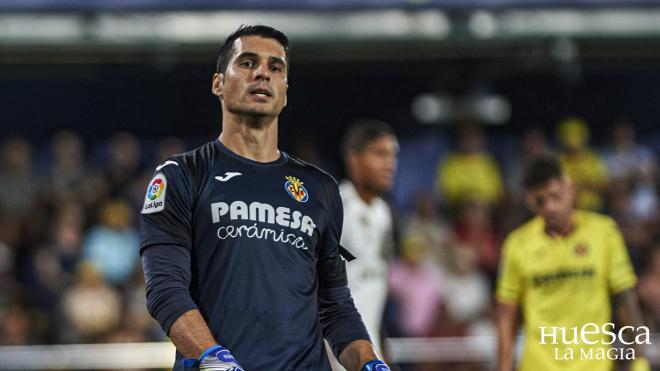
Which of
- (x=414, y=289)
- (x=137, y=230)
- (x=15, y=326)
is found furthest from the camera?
(x=137, y=230)

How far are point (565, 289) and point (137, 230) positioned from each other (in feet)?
18.9

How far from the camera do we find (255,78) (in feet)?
14.1

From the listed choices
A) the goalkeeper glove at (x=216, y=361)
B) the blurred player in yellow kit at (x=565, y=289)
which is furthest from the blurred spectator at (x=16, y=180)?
the goalkeeper glove at (x=216, y=361)

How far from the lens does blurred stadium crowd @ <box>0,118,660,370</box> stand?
10984 millimetres

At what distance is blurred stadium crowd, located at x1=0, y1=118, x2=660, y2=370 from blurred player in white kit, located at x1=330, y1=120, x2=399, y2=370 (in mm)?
3214

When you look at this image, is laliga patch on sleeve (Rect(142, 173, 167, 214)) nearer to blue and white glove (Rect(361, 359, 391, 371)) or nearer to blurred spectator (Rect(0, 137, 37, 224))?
blue and white glove (Rect(361, 359, 391, 371))

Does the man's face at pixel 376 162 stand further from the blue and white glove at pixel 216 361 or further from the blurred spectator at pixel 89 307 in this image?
the blue and white glove at pixel 216 361

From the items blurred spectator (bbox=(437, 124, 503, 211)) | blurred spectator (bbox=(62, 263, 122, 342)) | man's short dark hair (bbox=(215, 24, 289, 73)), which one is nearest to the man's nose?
man's short dark hair (bbox=(215, 24, 289, 73))

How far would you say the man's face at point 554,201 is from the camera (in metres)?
7.40

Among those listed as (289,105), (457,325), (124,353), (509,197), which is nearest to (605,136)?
(509,197)

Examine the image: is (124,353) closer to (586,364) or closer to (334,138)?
(586,364)

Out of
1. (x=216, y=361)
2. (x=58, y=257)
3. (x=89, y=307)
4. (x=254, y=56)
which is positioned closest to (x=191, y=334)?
(x=216, y=361)

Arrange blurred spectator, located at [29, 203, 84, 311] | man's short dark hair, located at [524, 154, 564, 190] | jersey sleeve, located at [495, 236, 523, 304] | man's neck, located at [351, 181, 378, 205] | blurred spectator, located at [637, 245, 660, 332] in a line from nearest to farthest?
man's short dark hair, located at [524, 154, 564, 190] → jersey sleeve, located at [495, 236, 523, 304] → man's neck, located at [351, 181, 378, 205] → blurred spectator, located at [637, 245, 660, 332] → blurred spectator, located at [29, 203, 84, 311]

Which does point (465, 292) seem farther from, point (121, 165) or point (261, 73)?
point (261, 73)
